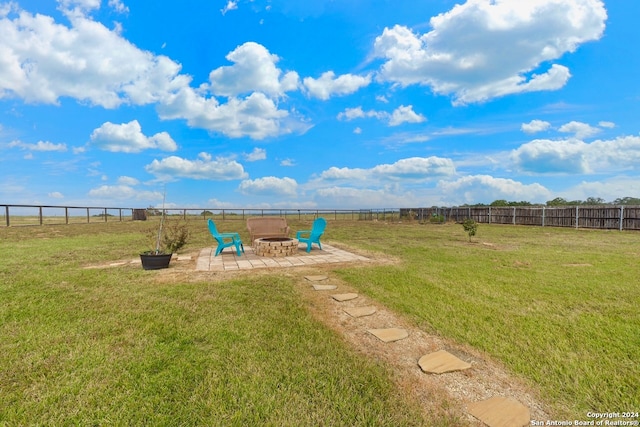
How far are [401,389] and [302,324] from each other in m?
1.18

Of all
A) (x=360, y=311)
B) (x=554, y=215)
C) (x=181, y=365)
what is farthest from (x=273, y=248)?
(x=554, y=215)

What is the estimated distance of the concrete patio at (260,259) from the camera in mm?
5500

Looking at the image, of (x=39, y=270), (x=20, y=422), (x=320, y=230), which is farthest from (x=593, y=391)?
(x=39, y=270)

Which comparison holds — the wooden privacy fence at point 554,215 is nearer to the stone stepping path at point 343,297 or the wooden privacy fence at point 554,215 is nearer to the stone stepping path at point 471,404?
the stone stepping path at point 343,297

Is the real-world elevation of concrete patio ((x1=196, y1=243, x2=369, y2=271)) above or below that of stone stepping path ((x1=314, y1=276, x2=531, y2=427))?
above

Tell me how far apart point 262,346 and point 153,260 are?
3.77 m

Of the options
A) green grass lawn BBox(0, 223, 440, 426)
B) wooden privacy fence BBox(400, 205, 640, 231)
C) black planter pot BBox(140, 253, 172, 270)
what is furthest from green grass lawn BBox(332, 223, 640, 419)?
wooden privacy fence BBox(400, 205, 640, 231)

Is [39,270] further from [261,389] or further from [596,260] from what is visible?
[596,260]

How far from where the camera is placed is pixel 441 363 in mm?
2135

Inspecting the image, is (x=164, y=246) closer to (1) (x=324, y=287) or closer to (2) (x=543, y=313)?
(1) (x=324, y=287)

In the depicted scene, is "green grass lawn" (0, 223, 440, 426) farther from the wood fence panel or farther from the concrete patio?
the wood fence panel

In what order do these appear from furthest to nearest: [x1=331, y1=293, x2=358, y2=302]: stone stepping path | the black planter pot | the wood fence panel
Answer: the wood fence panel, the black planter pot, [x1=331, y1=293, x2=358, y2=302]: stone stepping path

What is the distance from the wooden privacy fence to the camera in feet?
48.5

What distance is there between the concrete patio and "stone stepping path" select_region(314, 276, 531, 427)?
8.86 feet
